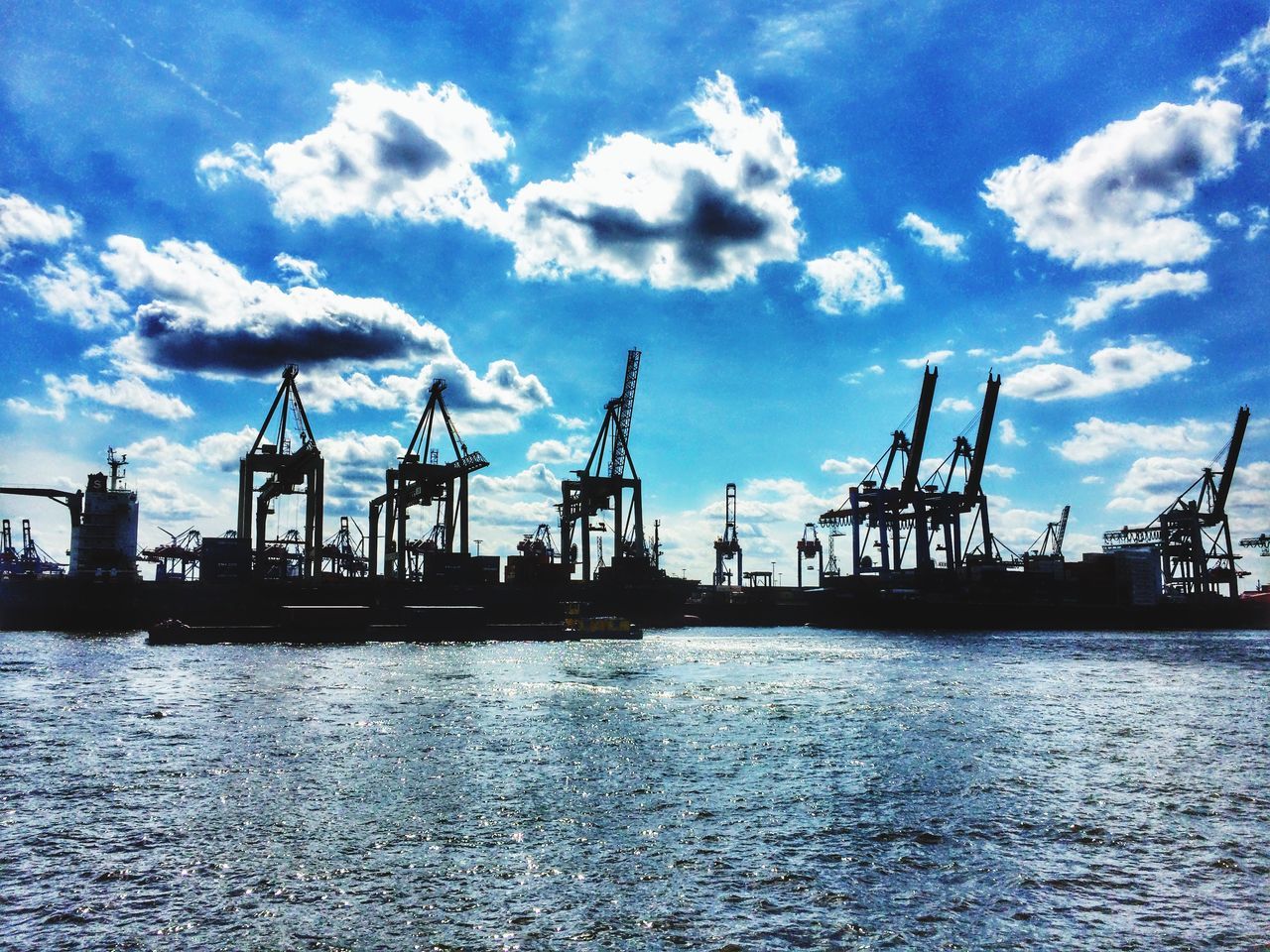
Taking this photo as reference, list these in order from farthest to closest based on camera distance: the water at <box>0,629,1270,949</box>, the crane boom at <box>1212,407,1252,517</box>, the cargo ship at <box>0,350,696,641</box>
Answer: the crane boom at <box>1212,407,1252,517</box> < the cargo ship at <box>0,350,696,641</box> < the water at <box>0,629,1270,949</box>

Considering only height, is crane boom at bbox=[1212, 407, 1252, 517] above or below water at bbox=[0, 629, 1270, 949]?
above

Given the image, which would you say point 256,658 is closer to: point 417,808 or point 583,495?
point 417,808

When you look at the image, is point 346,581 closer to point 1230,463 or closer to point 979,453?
point 979,453

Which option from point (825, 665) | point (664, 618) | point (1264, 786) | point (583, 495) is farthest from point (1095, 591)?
point (1264, 786)

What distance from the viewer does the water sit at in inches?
446

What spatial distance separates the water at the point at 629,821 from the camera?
11.3 meters

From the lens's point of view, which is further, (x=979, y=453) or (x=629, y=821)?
(x=979, y=453)

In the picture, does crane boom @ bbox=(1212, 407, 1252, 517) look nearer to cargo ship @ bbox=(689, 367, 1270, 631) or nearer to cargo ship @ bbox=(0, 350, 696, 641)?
cargo ship @ bbox=(689, 367, 1270, 631)

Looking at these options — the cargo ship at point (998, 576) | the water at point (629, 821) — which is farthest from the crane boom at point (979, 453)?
the water at point (629, 821)

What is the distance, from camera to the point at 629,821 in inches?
659

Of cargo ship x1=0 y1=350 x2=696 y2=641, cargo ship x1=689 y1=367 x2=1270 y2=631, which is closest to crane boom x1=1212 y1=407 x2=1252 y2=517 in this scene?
cargo ship x1=689 y1=367 x2=1270 y2=631

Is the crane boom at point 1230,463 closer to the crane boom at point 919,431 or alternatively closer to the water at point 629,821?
the crane boom at point 919,431

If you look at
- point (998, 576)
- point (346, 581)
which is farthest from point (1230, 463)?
point (346, 581)

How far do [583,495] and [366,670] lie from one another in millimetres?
79000
